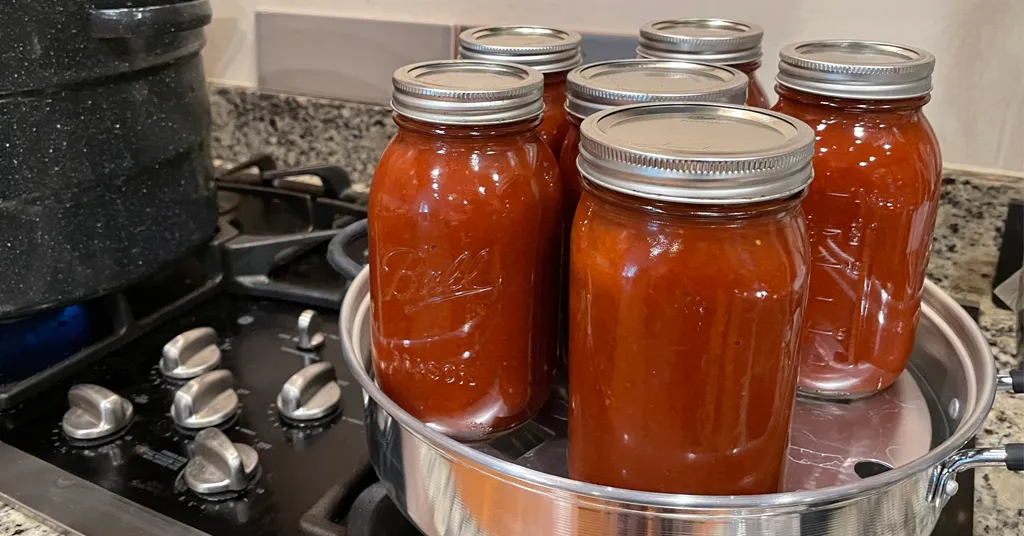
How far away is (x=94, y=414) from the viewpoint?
1.95ft

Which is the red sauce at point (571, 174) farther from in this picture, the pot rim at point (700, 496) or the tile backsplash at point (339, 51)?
the tile backsplash at point (339, 51)

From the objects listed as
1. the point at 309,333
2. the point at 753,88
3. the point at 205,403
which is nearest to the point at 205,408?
the point at 205,403

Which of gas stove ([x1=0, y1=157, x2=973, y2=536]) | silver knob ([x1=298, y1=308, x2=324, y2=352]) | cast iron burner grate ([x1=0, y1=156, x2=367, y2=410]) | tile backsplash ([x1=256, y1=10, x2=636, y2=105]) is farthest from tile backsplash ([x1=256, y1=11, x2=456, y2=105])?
silver knob ([x1=298, y1=308, x2=324, y2=352])

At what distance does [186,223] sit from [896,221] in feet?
1.81

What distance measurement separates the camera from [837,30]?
75cm

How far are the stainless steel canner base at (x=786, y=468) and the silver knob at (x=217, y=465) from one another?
4.1 inches

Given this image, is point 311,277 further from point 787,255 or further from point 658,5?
point 787,255

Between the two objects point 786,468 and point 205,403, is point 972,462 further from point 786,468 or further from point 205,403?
point 205,403

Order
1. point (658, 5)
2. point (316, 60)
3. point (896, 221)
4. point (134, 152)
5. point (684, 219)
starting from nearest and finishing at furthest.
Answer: point (684, 219)
point (896, 221)
point (134, 152)
point (658, 5)
point (316, 60)

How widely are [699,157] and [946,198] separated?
1.71 ft

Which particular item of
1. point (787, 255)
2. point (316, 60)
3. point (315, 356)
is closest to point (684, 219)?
point (787, 255)

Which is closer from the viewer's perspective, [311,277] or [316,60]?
[311,277]

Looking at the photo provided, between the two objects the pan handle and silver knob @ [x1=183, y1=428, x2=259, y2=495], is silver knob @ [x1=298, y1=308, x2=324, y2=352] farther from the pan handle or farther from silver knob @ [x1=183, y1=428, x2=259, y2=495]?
the pan handle

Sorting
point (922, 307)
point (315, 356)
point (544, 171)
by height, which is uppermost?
point (544, 171)
